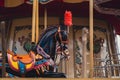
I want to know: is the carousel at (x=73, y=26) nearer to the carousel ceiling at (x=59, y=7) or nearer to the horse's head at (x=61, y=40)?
the carousel ceiling at (x=59, y=7)

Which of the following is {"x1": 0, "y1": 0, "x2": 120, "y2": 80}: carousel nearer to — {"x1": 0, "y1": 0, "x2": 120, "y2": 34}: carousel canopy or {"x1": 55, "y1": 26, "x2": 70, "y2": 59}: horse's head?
{"x1": 0, "y1": 0, "x2": 120, "y2": 34}: carousel canopy

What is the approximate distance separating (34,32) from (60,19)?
4030mm

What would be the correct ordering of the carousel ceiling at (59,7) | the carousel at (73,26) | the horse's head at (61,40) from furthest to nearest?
1. the carousel ceiling at (59,7)
2. the carousel at (73,26)
3. the horse's head at (61,40)

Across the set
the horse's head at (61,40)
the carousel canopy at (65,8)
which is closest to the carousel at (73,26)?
the carousel canopy at (65,8)

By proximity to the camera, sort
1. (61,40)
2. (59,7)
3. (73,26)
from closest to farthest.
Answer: (61,40) < (59,7) < (73,26)

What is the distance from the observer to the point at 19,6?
779 inches

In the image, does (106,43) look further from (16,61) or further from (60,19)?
(16,61)

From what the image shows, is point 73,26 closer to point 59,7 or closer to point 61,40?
point 59,7

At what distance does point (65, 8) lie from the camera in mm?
19984

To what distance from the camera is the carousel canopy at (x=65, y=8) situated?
62.5 ft

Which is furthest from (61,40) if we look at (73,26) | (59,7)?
(73,26)

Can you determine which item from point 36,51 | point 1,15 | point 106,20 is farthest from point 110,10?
point 36,51

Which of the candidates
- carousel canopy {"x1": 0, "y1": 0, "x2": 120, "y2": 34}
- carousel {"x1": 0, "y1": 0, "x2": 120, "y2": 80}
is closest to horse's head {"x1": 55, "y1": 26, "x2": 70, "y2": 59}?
carousel {"x1": 0, "y1": 0, "x2": 120, "y2": 80}

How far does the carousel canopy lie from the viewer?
19047 millimetres
